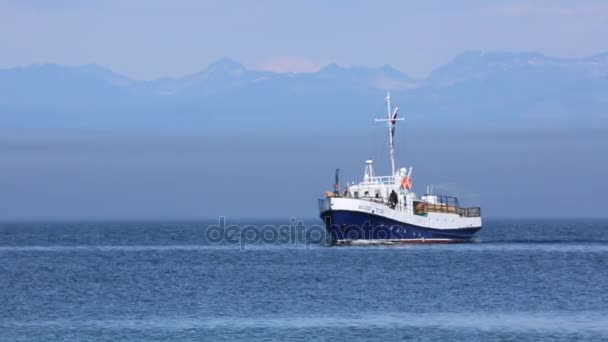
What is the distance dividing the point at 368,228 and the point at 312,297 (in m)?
49.2

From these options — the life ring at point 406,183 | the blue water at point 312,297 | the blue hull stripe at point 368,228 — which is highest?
the life ring at point 406,183

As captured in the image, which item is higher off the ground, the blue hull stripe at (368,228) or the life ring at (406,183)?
the life ring at (406,183)

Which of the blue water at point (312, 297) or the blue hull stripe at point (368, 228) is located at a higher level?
the blue hull stripe at point (368, 228)

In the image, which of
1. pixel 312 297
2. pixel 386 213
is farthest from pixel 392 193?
pixel 312 297

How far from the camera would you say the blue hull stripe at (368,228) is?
11656 centimetres

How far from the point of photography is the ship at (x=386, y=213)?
116125 millimetres

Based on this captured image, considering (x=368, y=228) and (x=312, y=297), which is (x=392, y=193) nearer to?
(x=368, y=228)

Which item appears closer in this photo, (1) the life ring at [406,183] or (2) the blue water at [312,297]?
(2) the blue water at [312,297]

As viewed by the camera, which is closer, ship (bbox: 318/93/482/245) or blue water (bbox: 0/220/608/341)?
blue water (bbox: 0/220/608/341)

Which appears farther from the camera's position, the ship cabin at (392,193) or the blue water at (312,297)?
the ship cabin at (392,193)

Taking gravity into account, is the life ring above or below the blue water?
above

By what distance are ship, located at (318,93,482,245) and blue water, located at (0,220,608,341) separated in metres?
3.69

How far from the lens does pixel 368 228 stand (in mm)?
119438

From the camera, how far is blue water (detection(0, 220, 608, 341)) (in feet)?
181
